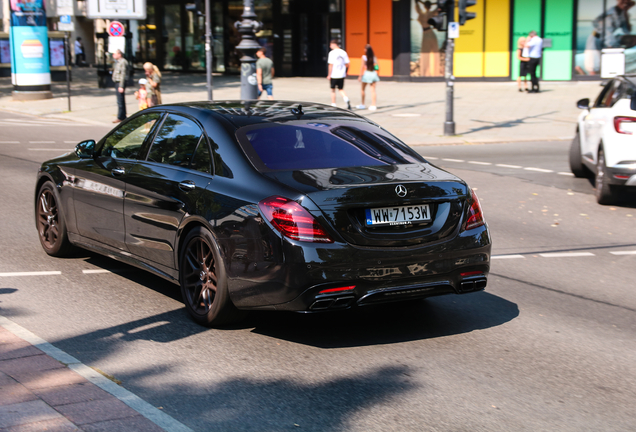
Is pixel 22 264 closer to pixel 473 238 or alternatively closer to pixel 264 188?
pixel 264 188

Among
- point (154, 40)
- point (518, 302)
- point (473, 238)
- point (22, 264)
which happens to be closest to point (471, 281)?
point (473, 238)

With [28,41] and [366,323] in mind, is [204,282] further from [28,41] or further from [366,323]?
[28,41]

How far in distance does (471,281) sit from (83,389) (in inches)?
100

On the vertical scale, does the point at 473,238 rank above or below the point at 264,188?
below

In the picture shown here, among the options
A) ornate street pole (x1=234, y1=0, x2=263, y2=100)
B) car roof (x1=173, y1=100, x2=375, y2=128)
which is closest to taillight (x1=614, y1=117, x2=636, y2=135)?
car roof (x1=173, y1=100, x2=375, y2=128)

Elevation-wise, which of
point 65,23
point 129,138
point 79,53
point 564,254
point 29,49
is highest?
point 65,23

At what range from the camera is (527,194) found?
11.7m

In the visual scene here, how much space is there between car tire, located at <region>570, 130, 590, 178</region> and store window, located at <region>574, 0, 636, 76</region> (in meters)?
21.4

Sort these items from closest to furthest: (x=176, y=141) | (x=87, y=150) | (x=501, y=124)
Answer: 1. (x=176, y=141)
2. (x=87, y=150)
3. (x=501, y=124)

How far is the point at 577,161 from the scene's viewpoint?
43.1 ft

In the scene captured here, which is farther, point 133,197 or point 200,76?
point 200,76

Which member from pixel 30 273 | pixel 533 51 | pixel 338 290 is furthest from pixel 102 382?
pixel 533 51

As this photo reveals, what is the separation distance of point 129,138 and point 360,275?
2658mm

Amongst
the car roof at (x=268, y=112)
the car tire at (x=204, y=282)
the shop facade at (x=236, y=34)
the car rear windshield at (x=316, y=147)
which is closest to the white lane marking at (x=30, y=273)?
the car tire at (x=204, y=282)
